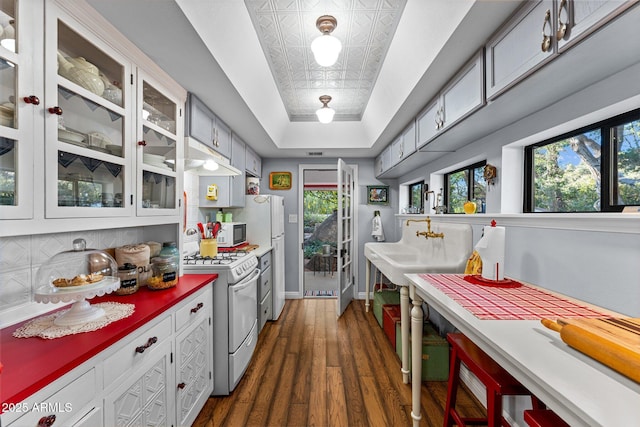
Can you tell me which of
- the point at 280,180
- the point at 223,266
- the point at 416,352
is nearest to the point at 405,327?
the point at 416,352

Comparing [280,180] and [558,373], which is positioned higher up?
[280,180]

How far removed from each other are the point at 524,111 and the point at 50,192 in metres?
2.30

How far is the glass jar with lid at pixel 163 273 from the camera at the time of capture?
1.59 meters

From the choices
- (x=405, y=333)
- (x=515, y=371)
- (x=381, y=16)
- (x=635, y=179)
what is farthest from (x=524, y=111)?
(x=405, y=333)

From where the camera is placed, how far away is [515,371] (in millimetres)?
791

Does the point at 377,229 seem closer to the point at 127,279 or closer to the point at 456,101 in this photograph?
the point at 456,101

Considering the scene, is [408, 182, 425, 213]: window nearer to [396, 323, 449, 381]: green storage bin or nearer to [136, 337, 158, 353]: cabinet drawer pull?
[396, 323, 449, 381]: green storage bin

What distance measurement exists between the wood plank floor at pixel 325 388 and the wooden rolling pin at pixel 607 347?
4.35 feet

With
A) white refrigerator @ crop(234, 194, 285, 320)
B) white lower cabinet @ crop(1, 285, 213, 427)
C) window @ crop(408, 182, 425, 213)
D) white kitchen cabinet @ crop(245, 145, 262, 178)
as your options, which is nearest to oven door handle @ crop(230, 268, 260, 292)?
white lower cabinet @ crop(1, 285, 213, 427)

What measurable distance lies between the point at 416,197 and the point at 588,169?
2.44 meters

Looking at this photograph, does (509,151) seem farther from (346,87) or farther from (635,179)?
(346,87)

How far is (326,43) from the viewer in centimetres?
160

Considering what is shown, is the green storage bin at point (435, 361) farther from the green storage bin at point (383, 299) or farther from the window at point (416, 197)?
the window at point (416, 197)

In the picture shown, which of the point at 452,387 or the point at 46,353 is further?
the point at 452,387
